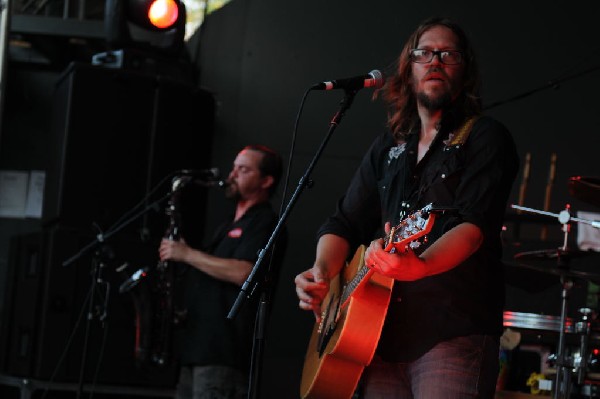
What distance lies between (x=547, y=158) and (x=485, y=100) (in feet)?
1.84

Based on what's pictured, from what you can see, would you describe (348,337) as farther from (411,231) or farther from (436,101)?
(436,101)

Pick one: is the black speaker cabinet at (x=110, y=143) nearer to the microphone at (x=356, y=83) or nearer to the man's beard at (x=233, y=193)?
the man's beard at (x=233, y=193)

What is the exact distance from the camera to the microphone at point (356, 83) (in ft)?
10.2

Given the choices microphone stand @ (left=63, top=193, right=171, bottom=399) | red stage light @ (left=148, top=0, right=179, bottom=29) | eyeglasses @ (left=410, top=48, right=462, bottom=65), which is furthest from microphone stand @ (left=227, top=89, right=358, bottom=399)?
red stage light @ (left=148, top=0, right=179, bottom=29)

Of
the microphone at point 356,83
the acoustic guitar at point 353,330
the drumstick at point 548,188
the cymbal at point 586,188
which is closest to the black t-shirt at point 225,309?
the cymbal at point 586,188

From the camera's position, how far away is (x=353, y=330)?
2852 mm

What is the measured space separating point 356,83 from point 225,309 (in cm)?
203

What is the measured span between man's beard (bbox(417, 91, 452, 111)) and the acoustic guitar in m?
0.49

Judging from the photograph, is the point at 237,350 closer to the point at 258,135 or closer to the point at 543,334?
the point at 543,334

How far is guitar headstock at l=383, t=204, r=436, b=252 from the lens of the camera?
2.46 m

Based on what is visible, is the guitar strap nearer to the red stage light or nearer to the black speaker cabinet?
the red stage light

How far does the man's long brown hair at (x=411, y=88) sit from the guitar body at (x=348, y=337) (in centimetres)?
44

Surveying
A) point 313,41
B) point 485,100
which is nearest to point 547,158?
point 485,100

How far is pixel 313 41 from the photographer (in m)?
6.96
